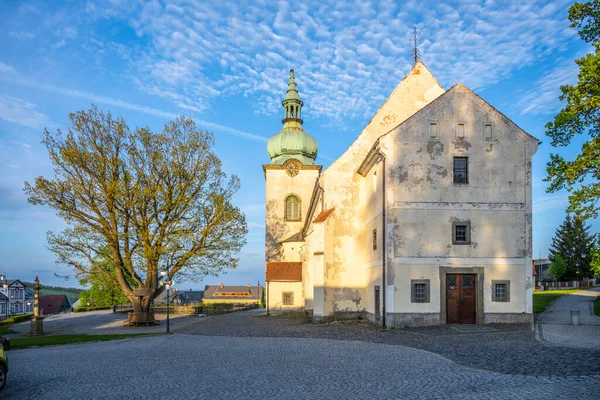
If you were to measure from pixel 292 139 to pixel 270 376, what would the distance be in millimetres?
34632

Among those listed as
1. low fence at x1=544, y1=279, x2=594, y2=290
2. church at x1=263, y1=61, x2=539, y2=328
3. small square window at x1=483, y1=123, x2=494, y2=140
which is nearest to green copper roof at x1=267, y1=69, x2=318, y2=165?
church at x1=263, y1=61, x2=539, y2=328

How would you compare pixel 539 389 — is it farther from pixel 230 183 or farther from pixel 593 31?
pixel 230 183

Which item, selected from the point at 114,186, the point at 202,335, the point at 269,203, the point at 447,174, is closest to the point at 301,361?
the point at 202,335

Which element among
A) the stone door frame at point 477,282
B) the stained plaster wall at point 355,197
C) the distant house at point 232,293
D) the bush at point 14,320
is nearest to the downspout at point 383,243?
the stone door frame at point 477,282

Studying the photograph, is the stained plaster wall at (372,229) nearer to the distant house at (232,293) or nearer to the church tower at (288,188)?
the church tower at (288,188)

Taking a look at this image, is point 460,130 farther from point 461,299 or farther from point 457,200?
point 461,299

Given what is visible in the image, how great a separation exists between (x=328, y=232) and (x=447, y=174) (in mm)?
7444

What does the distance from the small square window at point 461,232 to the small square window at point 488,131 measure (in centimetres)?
403

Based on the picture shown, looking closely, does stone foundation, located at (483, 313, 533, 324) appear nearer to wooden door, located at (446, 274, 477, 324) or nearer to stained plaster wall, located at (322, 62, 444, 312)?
wooden door, located at (446, 274, 477, 324)

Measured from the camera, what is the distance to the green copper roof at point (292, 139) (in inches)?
1766

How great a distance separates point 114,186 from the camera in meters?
27.4

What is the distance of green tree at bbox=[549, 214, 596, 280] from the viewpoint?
214ft

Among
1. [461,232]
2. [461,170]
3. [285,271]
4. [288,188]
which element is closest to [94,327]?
[285,271]

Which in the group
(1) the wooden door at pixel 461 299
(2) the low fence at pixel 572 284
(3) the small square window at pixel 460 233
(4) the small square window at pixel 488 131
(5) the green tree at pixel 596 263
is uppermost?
(4) the small square window at pixel 488 131
